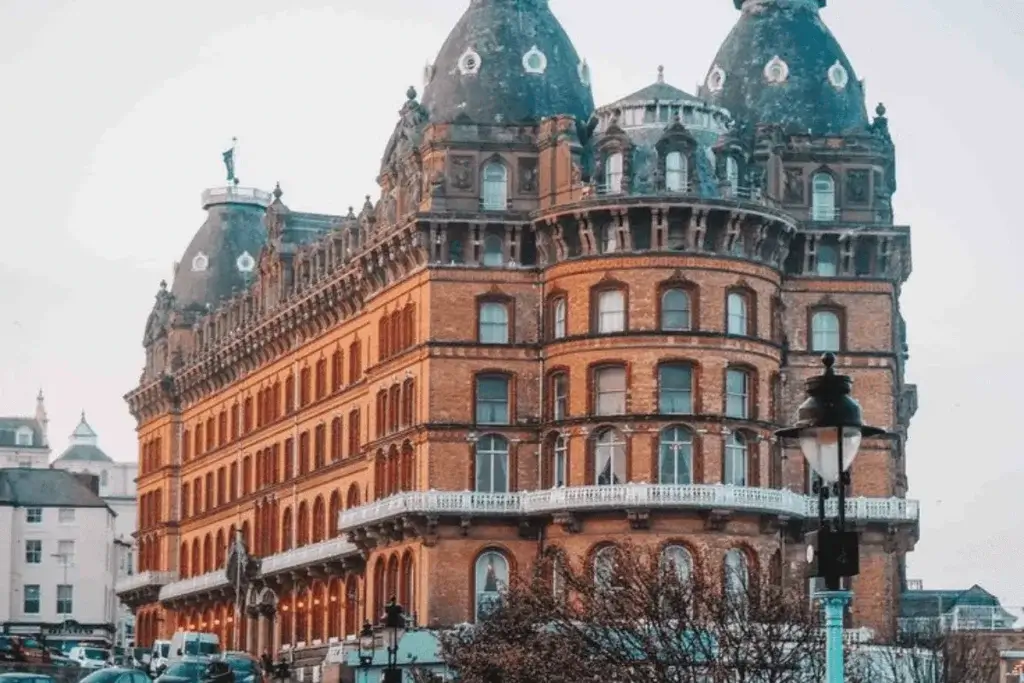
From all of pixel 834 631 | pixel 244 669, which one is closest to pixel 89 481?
pixel 244 669

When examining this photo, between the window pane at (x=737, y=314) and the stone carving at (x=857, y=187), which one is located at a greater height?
the stone carving at (x=857, y=187)

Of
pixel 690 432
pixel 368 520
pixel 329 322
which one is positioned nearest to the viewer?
pixel 690 432

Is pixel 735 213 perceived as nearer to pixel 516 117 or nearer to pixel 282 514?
pixel 516 117

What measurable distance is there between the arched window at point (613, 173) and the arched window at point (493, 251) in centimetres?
464

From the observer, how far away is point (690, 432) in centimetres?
8844

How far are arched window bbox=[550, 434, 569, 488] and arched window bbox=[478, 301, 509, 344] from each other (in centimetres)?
416

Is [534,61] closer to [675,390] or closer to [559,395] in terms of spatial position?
[559,395]

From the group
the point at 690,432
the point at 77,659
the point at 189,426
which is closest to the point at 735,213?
the point at 690,432

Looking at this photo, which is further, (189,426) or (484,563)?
(189,426)

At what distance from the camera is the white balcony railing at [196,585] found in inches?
4783

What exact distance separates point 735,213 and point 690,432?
765cm

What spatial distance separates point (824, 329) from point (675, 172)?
939 centimetres

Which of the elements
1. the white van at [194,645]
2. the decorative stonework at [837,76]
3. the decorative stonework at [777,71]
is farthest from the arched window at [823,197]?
the white van at [194,645]

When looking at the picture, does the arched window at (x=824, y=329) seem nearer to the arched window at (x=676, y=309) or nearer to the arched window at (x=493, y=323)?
the arched window at (x=676, y=309)
